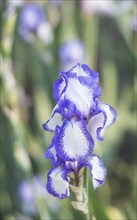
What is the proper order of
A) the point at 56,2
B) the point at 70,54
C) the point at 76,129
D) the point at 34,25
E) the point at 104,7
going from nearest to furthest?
the point at 76,129 < the point at 34,25 < the point at 70,54 < the point at 56,2 < the point at 104,7

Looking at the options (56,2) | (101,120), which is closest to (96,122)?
(101,120)

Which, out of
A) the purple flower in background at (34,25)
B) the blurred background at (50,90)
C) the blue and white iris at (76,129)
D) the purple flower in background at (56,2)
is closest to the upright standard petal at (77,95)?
the blue and white iris at (76,129)

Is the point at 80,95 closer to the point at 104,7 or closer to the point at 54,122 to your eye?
the point at 54,122

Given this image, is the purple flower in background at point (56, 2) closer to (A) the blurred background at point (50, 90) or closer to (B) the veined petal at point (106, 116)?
(A) the blurred background at point (50, 90)

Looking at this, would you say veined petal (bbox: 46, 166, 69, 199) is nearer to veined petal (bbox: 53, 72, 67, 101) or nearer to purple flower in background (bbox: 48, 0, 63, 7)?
veined petal (bbox: 53, 72, 67, 101)

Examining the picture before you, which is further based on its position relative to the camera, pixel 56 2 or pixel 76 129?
pixel 56 2
